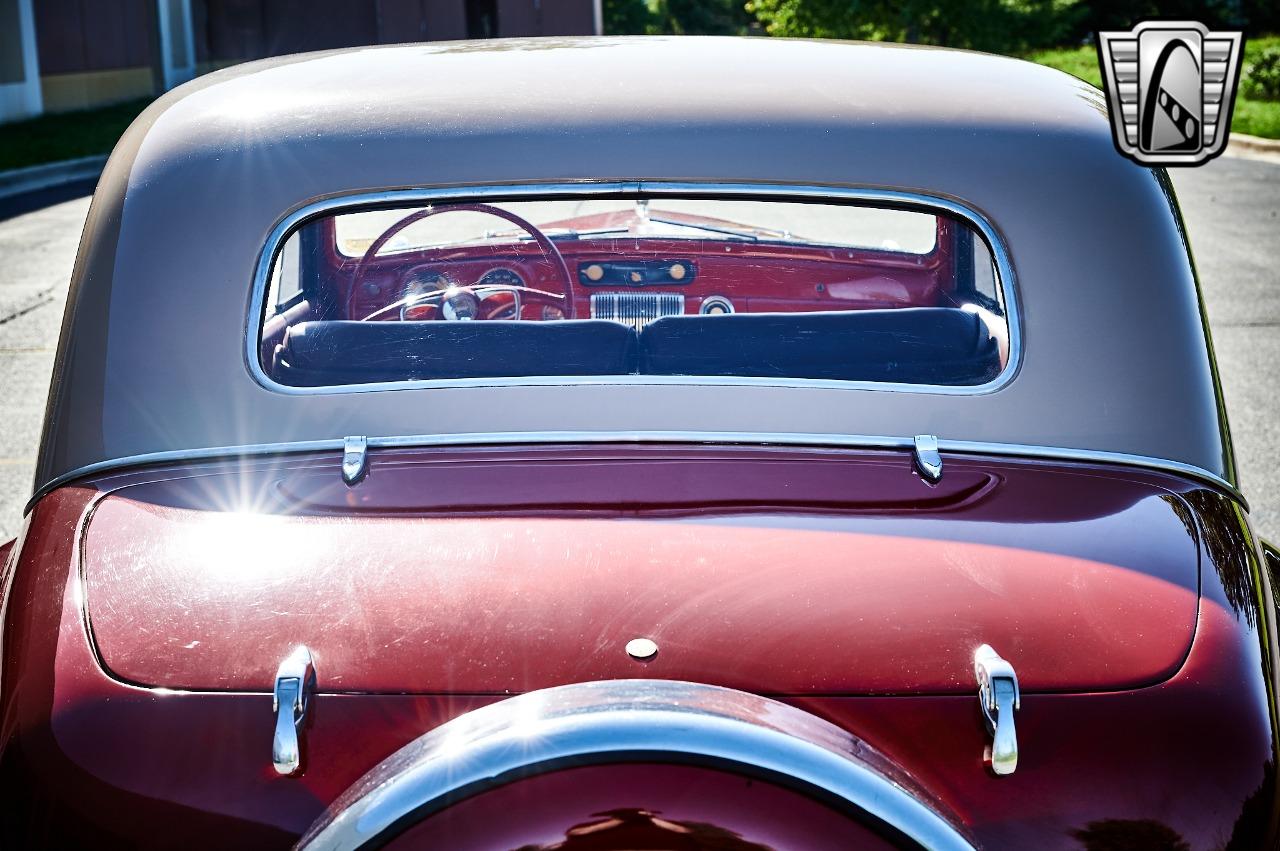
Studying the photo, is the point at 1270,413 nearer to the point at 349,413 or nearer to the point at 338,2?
the point at 349,413

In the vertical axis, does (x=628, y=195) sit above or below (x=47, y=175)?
above

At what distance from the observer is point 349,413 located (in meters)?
1.85

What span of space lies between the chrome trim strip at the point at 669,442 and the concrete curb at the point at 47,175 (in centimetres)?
1394

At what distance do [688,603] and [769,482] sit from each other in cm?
30

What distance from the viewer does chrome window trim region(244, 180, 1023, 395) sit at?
1.92 metres

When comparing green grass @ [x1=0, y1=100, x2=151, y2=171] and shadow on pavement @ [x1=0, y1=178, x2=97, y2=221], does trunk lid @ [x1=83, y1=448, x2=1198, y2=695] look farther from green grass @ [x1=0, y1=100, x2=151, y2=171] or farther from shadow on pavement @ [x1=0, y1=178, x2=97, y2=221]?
green grass @ [x1=0, y1=100, x2=151, y2=171]

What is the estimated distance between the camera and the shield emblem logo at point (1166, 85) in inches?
86.1

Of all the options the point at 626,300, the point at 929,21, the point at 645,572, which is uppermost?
the point at 645,572

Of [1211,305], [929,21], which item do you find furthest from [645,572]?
[929,21]

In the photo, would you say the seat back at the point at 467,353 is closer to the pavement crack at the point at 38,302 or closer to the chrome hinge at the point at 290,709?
the chrome hinge at the point at 290,709

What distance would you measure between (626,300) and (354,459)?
141 cm

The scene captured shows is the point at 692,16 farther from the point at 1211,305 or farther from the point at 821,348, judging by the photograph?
the point at 821,348

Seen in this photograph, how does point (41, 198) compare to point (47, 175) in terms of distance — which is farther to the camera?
point (47, 175)

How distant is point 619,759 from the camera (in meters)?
1.22
